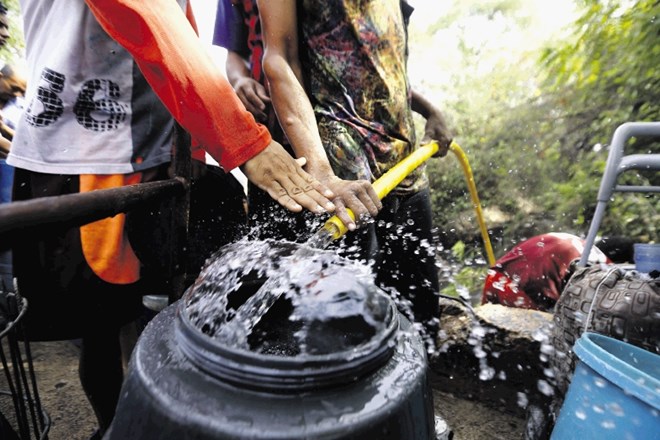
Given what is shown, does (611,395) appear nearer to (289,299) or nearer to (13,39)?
(289,299)

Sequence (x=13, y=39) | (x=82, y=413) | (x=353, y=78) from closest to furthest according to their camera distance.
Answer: (x=353, y=78)
(x=82, y=413)
(x=13, y=39)

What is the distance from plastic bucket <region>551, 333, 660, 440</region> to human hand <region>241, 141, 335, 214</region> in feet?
3.80

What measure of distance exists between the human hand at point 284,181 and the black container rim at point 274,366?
0.60 meters

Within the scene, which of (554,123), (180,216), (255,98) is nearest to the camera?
(180,216)

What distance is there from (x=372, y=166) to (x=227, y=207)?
81 cm

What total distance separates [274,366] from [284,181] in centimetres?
71

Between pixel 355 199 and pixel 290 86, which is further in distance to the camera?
pixel 290 86

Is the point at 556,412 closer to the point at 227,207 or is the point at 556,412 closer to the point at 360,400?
the point at 360,400

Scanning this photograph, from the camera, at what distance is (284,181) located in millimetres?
1221

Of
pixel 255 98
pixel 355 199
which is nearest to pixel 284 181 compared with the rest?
pixel 355 199

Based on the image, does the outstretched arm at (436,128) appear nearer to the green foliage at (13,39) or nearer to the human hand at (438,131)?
the human hand at (438,131)

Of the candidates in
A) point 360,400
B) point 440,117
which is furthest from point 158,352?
→ point 440,117

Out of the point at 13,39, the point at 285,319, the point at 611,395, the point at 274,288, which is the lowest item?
the point at 611,395

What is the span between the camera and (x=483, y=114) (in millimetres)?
6441
